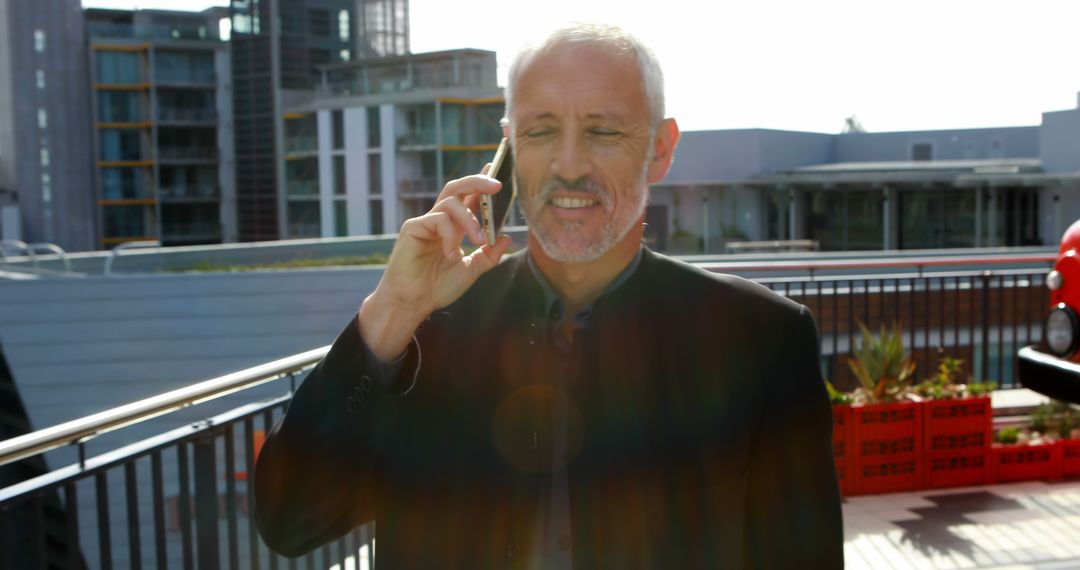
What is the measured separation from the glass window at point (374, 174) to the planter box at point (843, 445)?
53725 mm

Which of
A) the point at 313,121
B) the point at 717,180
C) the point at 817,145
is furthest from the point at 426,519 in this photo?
the point at 313,121

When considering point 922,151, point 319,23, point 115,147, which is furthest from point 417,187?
point 922,151

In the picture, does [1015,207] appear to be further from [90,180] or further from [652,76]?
[90,180]

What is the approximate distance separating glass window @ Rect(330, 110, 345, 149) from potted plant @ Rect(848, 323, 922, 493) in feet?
182

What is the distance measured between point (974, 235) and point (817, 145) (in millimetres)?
14251

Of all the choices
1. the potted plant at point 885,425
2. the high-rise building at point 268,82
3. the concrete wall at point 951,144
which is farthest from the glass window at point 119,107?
the potted plant at point 885,425

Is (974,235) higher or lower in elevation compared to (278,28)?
lower

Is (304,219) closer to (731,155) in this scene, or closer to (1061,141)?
(731,155)

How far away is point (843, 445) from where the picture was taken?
20.1 ft

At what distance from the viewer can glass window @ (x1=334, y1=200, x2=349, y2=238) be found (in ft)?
197

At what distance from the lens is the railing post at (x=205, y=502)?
3150 mm

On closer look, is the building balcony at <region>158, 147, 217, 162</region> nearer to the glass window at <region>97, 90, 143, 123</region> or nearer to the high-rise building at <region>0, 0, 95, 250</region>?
the glass window at <region>97, 90, 143, 123</region>

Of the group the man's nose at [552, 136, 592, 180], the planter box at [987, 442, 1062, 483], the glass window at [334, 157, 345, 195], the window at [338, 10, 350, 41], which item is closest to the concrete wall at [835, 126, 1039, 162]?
the glass window at [334, 157, 345, 195]

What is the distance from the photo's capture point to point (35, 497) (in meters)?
2.48
